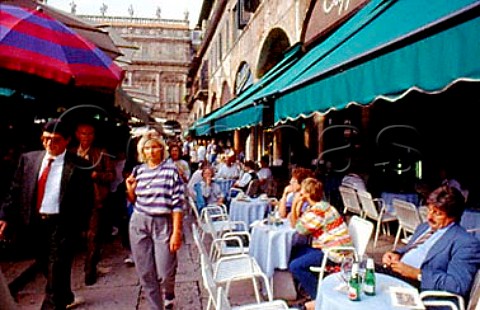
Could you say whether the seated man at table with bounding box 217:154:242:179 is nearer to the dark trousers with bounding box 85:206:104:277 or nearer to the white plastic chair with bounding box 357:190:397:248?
the white plastic chair with bounding box 357:190:397:248

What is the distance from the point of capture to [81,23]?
23.0 feet

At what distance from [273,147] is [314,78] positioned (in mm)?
11005

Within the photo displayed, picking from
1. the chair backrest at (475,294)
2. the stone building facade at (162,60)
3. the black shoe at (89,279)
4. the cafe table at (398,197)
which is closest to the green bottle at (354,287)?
the chair backrest at (475,294)

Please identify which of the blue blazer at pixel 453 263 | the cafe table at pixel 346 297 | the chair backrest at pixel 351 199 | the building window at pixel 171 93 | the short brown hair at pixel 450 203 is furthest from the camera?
the building window at pixel 171 93

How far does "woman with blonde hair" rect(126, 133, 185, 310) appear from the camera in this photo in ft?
13.5

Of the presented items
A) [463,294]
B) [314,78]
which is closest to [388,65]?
[314,78]

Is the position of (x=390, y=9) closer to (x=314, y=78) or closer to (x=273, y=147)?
(x=314, y=78)

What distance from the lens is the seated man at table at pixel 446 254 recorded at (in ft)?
10.1

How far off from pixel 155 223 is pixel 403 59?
258cm

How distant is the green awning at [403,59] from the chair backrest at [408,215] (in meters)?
2.19

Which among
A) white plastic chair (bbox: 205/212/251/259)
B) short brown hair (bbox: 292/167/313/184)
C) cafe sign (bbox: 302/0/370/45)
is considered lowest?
white plastic chair (bbox: 205/212/251/259)

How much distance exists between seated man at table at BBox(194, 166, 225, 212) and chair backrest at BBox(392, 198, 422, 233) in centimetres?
330

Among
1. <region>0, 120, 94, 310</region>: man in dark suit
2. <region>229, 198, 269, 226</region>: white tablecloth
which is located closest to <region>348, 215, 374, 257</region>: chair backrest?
<region>229, 198, 269, 226</region>: white tablecloth

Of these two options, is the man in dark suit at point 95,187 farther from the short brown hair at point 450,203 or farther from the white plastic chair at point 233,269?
the short brown hair at point 450,203
